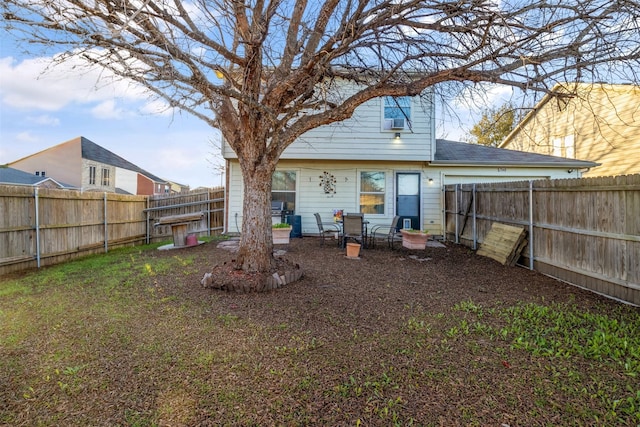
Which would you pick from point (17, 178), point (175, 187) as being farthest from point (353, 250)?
point (175, 187)

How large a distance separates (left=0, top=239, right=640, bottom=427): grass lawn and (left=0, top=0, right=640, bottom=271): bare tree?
1.57 meters

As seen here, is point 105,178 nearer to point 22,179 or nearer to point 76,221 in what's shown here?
point 22,179

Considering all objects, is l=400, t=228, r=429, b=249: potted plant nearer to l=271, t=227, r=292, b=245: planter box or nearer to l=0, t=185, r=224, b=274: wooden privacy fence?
l=271, t=227, r=292, b=245: planter box

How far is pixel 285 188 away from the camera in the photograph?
34.6ft

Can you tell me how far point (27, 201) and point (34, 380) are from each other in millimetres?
5796

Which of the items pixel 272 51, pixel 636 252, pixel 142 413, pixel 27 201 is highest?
pixel 272 51

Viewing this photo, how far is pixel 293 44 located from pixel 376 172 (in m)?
6.23

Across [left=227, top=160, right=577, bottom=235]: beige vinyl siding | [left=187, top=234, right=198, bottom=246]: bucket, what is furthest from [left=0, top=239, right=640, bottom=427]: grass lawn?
[left=227, top=160, right=577, bottom=235]: beige vinyl siding

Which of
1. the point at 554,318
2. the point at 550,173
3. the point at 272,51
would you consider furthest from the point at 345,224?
the point at 550,173

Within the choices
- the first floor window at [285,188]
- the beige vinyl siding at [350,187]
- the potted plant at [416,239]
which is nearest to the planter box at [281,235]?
the beige vinyl siding at [350,187]

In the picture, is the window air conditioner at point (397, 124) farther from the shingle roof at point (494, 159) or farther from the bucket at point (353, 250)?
the bucket at point (353, 250)

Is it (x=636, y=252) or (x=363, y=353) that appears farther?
(x=636, y=252)

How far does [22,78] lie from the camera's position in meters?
4.56

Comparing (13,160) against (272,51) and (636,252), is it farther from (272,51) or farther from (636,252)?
(636,252)
